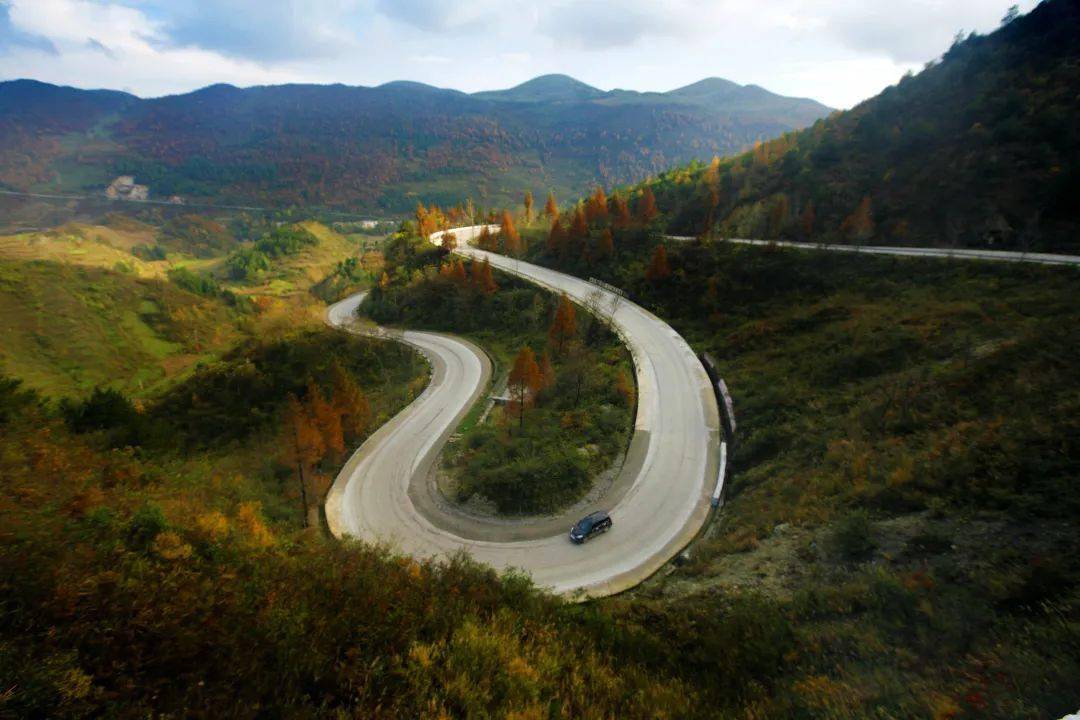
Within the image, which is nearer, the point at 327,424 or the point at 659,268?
the point at 327,424

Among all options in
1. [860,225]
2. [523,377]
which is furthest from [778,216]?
[523,377]

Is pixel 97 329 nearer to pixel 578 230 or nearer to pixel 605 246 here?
pixel 578 230

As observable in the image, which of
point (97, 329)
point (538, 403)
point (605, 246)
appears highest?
point (605, 246)

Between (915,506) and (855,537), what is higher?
(915,506)

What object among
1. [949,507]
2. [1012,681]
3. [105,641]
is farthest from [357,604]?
[949,507]

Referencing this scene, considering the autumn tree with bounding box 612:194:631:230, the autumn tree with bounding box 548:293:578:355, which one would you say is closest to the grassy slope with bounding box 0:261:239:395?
the autumn tree with bounding box 548:293:578:355

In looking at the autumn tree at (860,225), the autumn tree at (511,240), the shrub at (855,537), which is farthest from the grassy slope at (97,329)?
the autumn tree at (860,225)

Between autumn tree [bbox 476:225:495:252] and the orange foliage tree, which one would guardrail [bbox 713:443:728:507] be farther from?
autumn tree [bbox 476:225:495:252]

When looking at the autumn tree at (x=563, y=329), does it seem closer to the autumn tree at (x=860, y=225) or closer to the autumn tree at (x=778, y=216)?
the autumn tree at (x=778, y=216)
